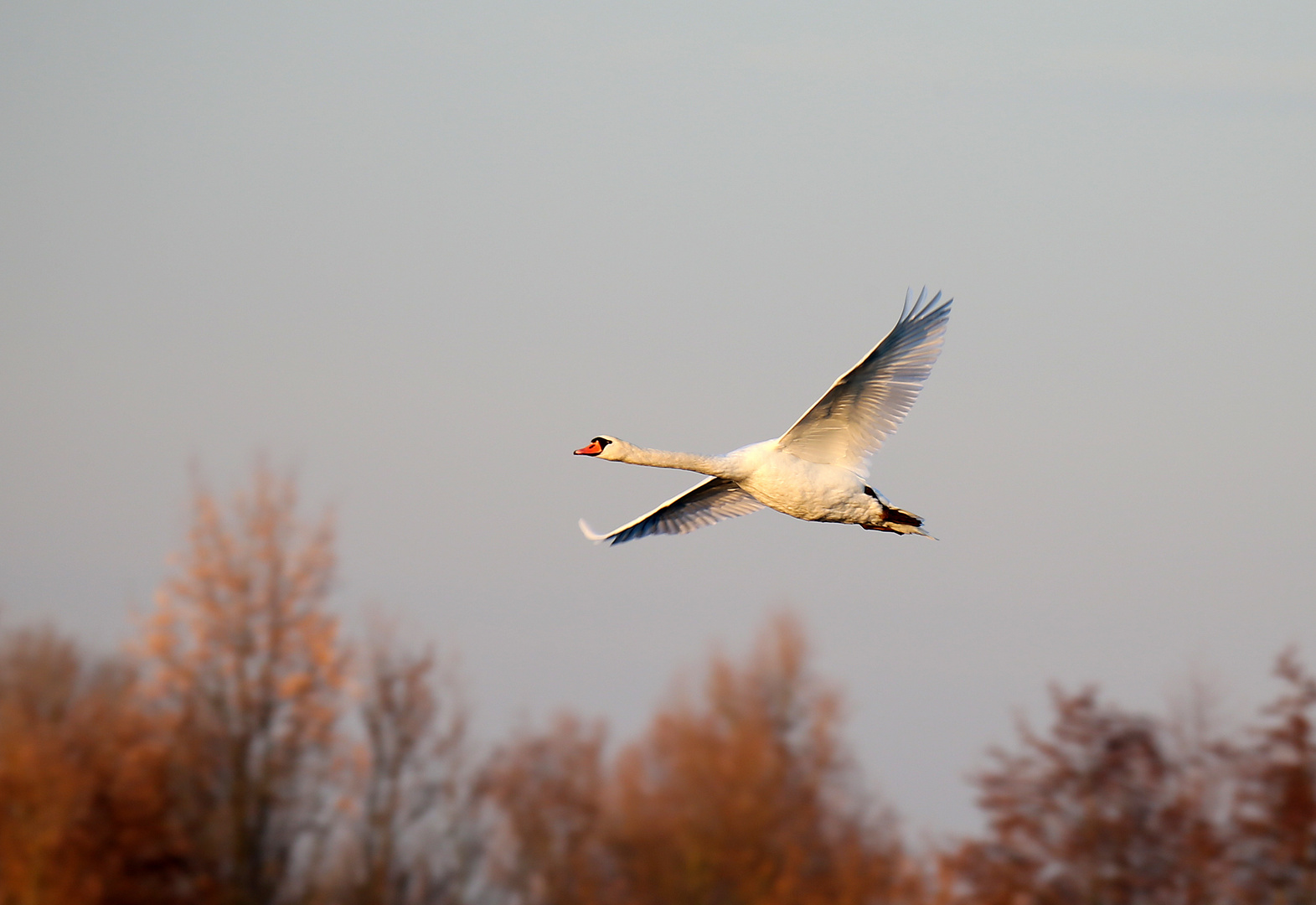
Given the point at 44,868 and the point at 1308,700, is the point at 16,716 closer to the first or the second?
the point at 44,868

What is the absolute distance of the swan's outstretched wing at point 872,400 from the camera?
14.5 meters

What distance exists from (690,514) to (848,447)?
2.95 metres

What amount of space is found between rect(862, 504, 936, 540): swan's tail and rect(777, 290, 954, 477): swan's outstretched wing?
54 centimetres

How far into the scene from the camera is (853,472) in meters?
15.0

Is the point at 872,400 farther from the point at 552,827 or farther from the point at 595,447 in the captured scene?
the point at 552,827

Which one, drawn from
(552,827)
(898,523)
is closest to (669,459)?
(898,523)

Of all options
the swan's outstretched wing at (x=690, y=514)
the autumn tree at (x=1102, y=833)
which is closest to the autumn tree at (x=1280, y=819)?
the autumn tree at (x=1102, y=833)

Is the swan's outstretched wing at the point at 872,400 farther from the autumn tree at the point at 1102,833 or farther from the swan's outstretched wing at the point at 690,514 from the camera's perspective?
the autumn tree at the point at 1102,833

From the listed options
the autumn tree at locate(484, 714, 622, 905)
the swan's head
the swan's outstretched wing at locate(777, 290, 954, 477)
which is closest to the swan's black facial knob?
the swan's head

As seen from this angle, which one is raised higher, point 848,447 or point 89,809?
point 848,447

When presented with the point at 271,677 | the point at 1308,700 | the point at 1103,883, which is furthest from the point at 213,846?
the point at 1308,700

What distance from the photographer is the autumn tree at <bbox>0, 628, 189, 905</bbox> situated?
80.6ft

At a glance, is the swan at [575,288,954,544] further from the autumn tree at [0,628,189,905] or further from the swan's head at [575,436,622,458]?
the autumn tree at [0,628,189,905]

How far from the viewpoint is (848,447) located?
49.5 feet
